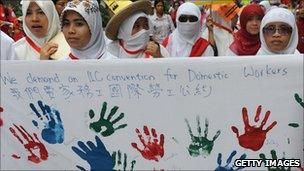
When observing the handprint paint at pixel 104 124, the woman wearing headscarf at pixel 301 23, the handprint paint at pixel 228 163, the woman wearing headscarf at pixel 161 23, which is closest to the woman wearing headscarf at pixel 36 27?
the handprint paint at pixel 104 124

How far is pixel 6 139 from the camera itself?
12.5 ft

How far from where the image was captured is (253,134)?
360cm

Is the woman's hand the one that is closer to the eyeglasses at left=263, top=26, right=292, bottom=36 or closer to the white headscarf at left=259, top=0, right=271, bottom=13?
the eyeglasses at left=263, top=26, right=292, bottom=36

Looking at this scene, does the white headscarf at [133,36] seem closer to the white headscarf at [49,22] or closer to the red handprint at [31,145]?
the white headscarf at [49,22]

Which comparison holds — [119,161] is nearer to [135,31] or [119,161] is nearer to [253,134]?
[253,134]

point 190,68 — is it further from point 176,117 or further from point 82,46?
point 82,46

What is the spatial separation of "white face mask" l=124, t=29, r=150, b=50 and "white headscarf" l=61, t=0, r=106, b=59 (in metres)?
0.27

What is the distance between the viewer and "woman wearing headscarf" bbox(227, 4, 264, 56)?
5598mm

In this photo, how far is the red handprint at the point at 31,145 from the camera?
378 centimetres

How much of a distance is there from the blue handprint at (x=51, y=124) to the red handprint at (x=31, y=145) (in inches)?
2.4

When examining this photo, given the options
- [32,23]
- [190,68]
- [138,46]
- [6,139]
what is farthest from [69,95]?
[32,23]

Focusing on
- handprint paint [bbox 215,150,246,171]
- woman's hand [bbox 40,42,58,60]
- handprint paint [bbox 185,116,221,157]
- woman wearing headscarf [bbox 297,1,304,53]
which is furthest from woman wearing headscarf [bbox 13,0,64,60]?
woman wearing headscarf [bbox 297,1,304,53]

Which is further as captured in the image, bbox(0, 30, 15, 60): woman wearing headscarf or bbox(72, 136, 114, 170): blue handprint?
bbox(0, 30, 15, 60): woman wearing headscarf

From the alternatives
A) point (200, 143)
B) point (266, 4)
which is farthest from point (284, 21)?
point (266, 4)
